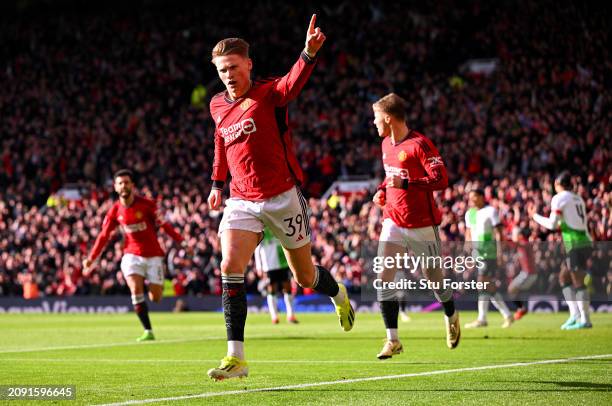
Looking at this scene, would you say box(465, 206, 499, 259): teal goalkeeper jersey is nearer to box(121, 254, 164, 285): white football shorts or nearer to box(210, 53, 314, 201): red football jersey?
box(121, 254, 164, 285): white football shorts

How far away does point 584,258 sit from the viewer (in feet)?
58.2

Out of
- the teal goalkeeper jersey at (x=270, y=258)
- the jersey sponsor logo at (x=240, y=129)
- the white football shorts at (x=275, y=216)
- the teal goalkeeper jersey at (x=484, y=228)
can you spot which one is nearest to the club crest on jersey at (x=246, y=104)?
the jersey sponsor logo at (x=240, y=129)

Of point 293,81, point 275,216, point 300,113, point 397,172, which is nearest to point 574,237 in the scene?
point 397,172

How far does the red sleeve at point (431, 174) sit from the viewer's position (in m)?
11.0

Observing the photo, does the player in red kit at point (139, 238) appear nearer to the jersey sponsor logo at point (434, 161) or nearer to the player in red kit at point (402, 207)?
the player in red kit at point (402, 207)

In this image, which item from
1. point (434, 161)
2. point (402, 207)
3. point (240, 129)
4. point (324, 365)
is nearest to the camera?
point (240, 129)

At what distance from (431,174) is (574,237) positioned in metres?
7.29

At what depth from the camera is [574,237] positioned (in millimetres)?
17594

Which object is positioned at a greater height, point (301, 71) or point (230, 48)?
point (230, 48)

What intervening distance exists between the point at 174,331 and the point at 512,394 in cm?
1209

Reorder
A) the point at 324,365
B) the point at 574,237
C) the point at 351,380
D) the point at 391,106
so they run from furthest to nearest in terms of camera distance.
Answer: the point at 574,237 → the point at 391,106 → the point at 324,365 → the point at 351,380

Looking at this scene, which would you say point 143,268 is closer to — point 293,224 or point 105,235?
point 105,235

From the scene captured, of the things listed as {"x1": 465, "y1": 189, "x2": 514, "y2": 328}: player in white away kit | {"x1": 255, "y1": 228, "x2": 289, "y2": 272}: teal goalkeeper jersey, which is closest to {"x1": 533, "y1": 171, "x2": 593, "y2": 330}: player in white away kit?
{"x1": 465, "y1": 189, "x2": 514, "y2": 328}: player in white away kit

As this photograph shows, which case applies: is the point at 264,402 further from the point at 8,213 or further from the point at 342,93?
the point at 8,213
